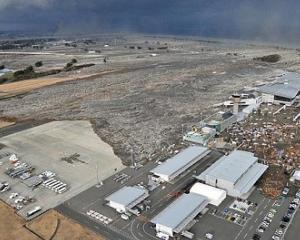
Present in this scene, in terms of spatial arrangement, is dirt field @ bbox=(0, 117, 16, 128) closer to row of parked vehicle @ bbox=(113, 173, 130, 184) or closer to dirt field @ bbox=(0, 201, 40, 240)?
dirt field @ bbox=(0, 201, 40, 240)

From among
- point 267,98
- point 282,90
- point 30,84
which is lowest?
point 30,84

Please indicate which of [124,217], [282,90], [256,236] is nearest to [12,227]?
[124,217]

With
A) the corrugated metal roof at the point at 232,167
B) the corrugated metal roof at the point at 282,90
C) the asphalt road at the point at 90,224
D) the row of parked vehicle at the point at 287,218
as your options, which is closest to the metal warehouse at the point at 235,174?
the corrugated metal roof at the point at 232,167

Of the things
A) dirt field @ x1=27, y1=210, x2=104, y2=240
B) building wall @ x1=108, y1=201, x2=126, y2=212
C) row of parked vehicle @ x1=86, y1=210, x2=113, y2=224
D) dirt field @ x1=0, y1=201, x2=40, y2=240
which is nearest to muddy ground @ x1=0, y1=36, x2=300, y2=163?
building wall @ x1=108, y1=201, x2=126, y2=212

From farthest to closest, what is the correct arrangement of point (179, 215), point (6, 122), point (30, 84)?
1. point (30, 84)
2. point (6, 122)
3. point (179, 215)

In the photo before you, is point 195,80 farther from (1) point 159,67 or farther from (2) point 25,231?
(2) point 25,231

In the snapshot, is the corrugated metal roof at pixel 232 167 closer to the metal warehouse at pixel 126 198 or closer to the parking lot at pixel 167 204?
the parking lot at pixel 167 204

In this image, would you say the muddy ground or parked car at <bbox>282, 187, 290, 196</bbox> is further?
the muddy ground

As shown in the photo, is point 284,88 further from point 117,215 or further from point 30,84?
point 30,84
